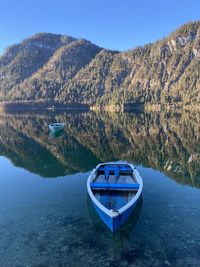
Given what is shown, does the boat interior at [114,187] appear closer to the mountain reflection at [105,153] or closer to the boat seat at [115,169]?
the boat seat at [115,169]

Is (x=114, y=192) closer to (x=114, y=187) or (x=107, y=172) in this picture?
(x=114, y=187)

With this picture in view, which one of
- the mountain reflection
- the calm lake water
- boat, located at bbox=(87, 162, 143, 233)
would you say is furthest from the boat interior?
the mountain reflection

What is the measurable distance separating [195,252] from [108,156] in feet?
102

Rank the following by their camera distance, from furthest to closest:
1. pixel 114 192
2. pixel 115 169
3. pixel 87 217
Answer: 1. pixel 115 169
2. pixel 114 192
3. pixel 87 217

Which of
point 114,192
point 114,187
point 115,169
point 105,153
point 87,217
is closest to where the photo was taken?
point 87,217

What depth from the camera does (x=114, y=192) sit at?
24328mm

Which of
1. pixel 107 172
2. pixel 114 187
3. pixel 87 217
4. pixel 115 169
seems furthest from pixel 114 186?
pixel 115 169

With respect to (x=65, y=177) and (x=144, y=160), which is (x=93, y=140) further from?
(x=65, y=177)

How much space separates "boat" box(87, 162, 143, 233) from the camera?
18312mm

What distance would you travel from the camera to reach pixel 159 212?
75.8 feet

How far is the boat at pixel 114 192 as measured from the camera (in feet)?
60.1

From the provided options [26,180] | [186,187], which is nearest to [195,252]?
[186,187]

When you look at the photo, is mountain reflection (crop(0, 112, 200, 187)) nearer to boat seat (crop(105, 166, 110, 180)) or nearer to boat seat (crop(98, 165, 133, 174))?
boat seat (crop(98, 165, 133, 174))

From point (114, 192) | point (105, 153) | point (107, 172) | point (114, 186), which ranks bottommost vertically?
point (105, 153)
